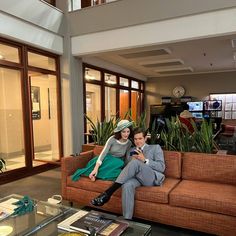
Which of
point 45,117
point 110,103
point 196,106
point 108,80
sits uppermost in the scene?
point 108,80

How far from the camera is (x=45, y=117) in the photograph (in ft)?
16.5

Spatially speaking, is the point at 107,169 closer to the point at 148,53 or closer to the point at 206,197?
the point at 206,197

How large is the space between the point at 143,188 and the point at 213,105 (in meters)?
6.73

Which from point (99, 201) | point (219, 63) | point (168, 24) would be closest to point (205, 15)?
point (168, 24)

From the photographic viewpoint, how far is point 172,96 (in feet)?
28.7

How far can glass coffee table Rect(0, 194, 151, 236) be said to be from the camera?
156 cm

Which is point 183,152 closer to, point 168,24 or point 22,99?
point 168,24

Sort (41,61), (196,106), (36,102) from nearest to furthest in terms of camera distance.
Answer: (41,61) < (36,102) < (196,106)

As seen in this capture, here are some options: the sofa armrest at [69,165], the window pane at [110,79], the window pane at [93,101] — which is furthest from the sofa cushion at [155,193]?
the window pane at [110,79]

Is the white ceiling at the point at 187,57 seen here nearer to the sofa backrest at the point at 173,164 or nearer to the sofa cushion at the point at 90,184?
the sofa backrest at the point at 173,164

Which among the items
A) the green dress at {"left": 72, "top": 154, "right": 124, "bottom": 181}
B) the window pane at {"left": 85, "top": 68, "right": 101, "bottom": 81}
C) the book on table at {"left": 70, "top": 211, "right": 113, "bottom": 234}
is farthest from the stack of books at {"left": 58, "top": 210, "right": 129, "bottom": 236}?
the window pane at {"left": 85, "top": 68, "right": 101, "bottom": 81}

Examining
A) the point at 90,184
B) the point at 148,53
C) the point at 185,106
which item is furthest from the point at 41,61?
the point at 185,106

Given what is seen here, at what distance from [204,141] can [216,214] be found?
94cm

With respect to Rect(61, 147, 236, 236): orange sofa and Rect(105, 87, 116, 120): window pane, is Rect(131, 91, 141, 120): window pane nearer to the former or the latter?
Rect(105, 87, 116, 120): window pane
